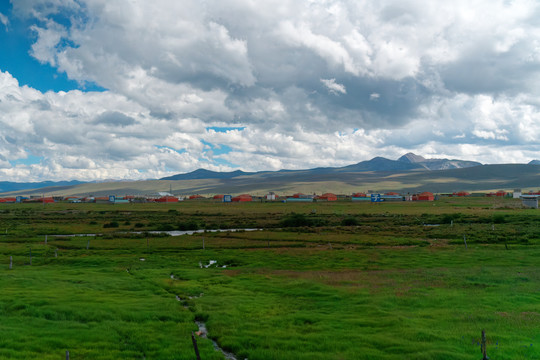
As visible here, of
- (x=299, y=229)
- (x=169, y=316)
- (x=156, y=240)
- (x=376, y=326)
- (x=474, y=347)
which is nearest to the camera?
(x=474, y=347)

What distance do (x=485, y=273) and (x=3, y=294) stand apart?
31027 mm

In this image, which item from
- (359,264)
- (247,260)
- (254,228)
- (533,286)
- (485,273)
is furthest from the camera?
(254,228)

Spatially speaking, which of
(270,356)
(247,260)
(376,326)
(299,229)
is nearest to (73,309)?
(270,356)

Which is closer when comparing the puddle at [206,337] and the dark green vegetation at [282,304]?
the dark green vegetation at [282,304]

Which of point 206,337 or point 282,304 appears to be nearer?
point 206,337

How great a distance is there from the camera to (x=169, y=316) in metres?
19.0

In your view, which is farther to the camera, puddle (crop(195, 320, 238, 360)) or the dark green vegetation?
puddle (crop(195, 320, 238, 360))

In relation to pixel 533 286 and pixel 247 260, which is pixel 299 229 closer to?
pixel 247 260

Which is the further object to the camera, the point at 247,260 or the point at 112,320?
the point at 247,260

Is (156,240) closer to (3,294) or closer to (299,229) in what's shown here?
(299,229)

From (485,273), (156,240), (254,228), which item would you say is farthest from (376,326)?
(254,228)

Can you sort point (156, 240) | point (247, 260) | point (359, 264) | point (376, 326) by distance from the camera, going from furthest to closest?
1. point (156, 240)
2. point (247, 260)
3. point (359, 264)
4. point (376, 326)

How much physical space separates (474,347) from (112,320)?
14959 millimetres

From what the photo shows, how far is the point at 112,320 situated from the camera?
58.9 ft
